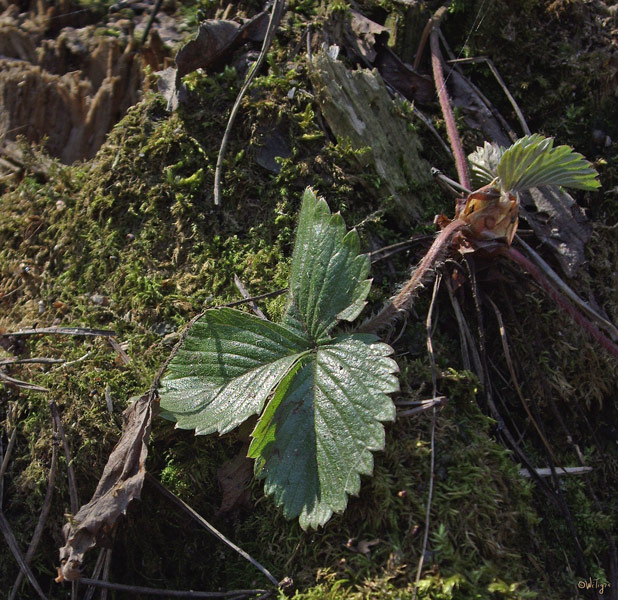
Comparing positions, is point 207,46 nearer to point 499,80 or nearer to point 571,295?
point 499,80

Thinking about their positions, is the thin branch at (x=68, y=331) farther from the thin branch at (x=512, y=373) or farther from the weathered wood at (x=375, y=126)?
the thin branch at (x=512, y=373)

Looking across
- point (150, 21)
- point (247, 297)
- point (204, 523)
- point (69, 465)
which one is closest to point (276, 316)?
point (247, 297)

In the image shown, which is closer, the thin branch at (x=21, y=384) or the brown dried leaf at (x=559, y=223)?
the thin branch at (x=21, y=384)

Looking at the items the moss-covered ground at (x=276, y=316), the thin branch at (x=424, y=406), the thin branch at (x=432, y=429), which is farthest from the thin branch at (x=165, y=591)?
the thin branch at (x=424, y=406)

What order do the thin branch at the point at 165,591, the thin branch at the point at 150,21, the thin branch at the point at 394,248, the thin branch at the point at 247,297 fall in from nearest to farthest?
the thin branch at the point at 165,591, the thin branch at the point at 247,297, the thin branch at the point at 394,248, the thin branch at the point at 150,21

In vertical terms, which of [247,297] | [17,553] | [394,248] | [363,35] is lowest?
[17,553]

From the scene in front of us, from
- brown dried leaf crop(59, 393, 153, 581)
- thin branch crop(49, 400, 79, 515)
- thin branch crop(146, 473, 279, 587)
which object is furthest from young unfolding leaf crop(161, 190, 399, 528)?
thin branch crop(49, 400, 79, 515)
